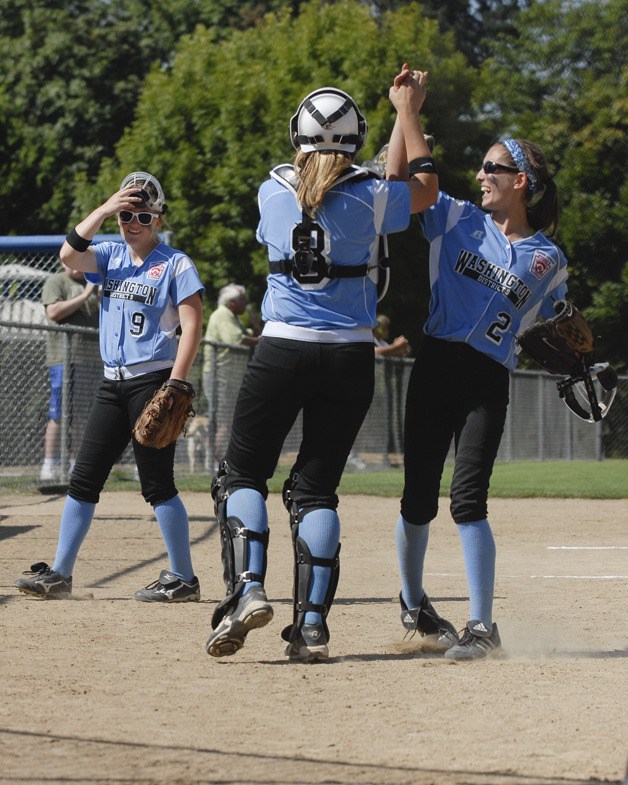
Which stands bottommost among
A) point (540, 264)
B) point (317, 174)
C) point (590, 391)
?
point (590, 391)

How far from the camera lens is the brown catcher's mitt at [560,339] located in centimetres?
584

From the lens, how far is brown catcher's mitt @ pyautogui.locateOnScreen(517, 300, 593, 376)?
5.84m


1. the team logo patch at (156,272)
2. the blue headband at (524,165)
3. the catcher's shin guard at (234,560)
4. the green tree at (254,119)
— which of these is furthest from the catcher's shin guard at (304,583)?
the green tree at (254,119)

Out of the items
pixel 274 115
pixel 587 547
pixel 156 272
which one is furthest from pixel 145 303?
pixel 274 115

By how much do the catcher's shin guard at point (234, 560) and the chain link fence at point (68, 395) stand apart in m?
7.57

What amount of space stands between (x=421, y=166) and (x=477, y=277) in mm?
557

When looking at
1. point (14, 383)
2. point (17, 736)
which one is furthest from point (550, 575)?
point (14, 383)

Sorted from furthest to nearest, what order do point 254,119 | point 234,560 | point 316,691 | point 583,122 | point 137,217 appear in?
point 583,122, point 254,119, point 137,217, point 234,560, point 316,691

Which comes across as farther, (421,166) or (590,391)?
(590,391)

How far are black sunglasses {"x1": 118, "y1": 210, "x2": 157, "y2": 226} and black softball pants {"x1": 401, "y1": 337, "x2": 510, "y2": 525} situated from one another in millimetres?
1689

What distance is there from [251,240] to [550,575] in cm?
2054

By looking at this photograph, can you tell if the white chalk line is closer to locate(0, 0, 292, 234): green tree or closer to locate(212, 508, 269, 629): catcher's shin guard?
locate(212, 508, 269, 629): catcher's shin guard

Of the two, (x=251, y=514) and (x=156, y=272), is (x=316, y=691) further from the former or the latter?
(x=156, y=272)

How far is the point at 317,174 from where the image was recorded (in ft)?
16.9
